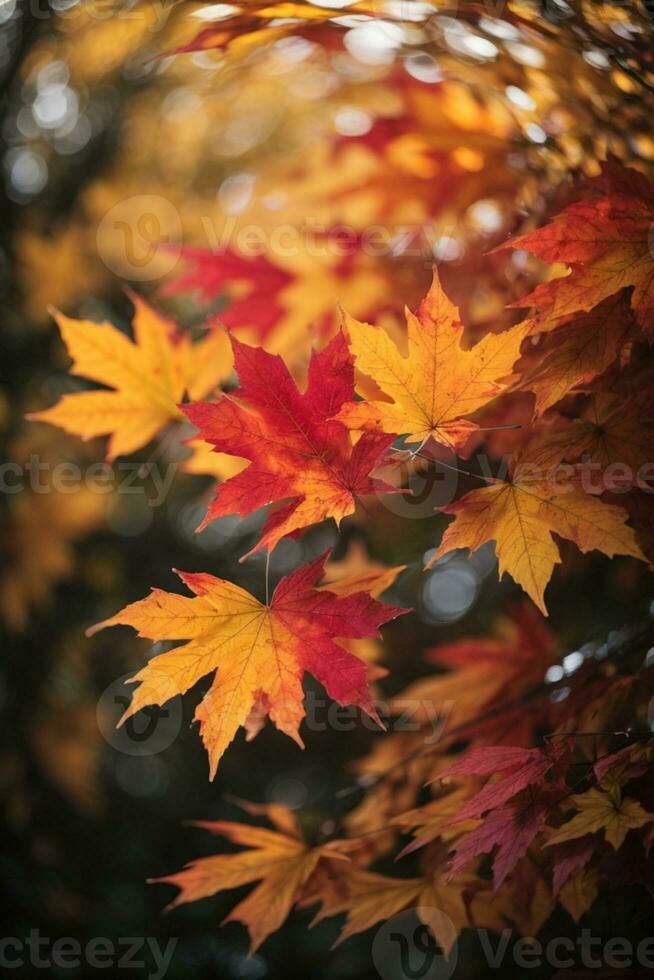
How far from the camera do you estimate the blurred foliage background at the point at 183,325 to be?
1.39m

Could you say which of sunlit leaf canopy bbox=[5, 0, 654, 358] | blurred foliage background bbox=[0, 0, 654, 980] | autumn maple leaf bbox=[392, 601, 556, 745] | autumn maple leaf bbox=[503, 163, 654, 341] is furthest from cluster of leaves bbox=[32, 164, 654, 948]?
blurred foliage background bbox=[0, 0, 654, 980]

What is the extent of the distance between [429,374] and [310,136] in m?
1.60

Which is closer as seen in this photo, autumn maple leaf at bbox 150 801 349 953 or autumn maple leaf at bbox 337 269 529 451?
autumn maple leaf at bbox 337 269 529 451

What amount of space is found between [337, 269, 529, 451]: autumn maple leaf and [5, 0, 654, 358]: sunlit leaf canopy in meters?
0.33

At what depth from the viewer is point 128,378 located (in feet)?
3.25

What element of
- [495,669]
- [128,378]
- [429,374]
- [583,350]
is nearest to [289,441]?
[429,374]

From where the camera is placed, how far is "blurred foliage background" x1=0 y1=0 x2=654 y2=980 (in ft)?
4.56

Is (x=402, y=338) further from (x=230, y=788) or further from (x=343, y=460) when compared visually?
(x=230, y=788)

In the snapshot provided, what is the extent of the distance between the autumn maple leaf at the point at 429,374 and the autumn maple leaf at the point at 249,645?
12cm

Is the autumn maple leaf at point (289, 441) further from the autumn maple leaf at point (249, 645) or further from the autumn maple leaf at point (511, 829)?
the autumn maple leaf at point (511, 829)

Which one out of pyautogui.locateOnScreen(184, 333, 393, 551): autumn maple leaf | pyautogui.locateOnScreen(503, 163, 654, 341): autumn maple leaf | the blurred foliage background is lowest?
the blurred foliage background

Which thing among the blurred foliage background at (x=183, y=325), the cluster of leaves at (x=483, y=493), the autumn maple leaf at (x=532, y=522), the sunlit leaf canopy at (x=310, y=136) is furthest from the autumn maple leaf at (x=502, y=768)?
the blurred foliage background at (x=183, y=325)

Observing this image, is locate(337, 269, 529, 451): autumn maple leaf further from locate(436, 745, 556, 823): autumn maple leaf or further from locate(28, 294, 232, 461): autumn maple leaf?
locate(28, 294, 232, 461): autumn maple leaf

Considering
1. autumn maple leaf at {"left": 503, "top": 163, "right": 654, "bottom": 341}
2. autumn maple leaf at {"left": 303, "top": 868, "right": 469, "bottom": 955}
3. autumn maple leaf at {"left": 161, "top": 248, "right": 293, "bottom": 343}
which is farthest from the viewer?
autumn maple leaf at {"left": 161, "top": 248, "right": 293, "bottom": 343}
